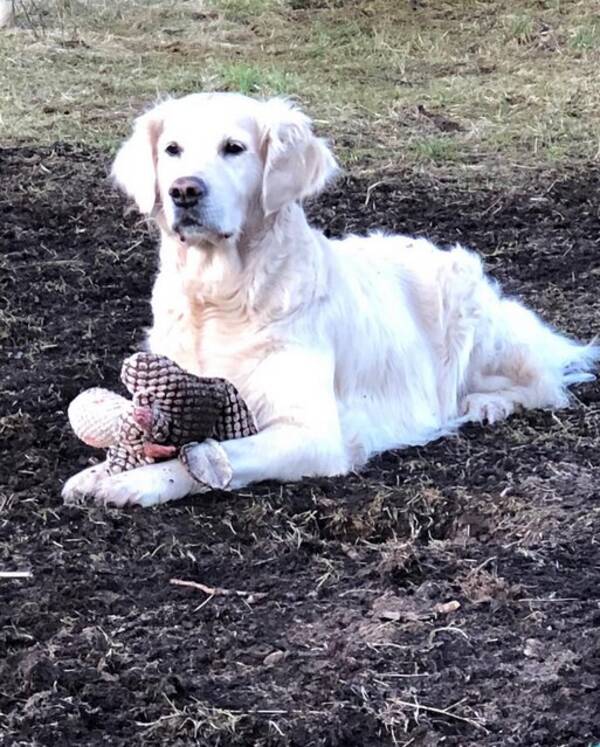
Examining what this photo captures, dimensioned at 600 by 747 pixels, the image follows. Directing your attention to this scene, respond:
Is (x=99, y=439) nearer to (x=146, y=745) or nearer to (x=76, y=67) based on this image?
(x=146, y=745)

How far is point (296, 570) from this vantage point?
3.57m

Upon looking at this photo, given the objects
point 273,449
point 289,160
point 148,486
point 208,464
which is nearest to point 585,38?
point 289,160

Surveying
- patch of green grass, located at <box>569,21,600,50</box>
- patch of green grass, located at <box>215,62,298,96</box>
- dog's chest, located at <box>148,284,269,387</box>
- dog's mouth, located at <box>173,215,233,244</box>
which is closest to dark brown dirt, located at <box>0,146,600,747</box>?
dog's chest, located at <box>148,284,269,387</box>

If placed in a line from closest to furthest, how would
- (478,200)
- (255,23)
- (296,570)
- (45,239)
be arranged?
(296,570) < (45,239) < (478,200) < (255,23)

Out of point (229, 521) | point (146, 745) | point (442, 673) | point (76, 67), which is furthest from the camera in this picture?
point (76, 67)

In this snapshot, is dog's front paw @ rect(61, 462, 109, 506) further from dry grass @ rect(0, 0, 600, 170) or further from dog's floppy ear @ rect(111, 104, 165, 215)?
dry grass @ rect(0, 0, 600, 170)

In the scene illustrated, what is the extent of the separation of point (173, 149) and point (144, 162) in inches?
6.0

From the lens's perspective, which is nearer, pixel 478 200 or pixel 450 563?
pixel 450 563

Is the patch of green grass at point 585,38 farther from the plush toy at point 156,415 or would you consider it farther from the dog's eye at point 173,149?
the plush toy at point 156,415

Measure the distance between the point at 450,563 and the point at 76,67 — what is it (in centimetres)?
786

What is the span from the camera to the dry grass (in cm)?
870

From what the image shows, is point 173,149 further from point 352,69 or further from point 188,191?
point 352,69

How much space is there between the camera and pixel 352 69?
1066 centimetres

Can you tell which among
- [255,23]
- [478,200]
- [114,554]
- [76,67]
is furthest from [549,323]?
[255,23]
